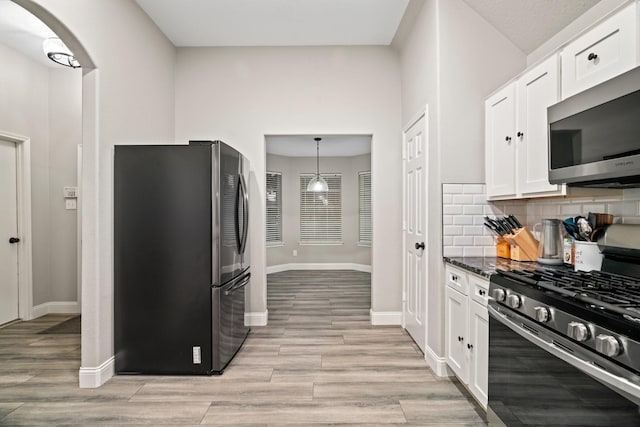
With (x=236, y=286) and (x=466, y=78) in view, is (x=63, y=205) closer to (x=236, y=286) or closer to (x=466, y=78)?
(x=236, y=286)

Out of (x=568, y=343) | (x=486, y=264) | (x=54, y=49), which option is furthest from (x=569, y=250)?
(x=54, y=49)

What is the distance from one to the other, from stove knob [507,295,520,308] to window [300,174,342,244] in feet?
22.8

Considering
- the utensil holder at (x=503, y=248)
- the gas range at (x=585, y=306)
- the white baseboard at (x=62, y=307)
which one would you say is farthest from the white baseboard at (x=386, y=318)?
the white baseboard at (x=62, y=307)

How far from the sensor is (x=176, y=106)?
4.11 metres

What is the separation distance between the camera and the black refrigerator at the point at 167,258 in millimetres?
2859

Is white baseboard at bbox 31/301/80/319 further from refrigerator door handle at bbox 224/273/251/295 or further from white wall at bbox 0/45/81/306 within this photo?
refrigerator door handle at bbox 224/273/251/295

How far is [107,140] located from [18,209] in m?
2.37

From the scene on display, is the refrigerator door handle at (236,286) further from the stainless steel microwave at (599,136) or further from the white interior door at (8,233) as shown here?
the white interior door at (8,233)

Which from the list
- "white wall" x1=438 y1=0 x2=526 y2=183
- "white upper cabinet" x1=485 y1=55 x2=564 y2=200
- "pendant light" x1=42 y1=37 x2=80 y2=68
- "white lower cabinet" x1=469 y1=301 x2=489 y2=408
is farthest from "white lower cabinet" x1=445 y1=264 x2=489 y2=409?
Answer: "pendant light" x1=42 y1=37 x2=80 y2=68

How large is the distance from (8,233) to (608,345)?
5236 millimetres

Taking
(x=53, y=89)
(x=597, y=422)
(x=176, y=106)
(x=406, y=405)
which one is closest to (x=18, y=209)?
(x=53, y=89)

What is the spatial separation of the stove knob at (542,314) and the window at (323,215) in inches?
282

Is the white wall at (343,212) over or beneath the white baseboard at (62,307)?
over

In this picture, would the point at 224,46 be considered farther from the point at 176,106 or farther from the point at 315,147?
the point at 315,147
